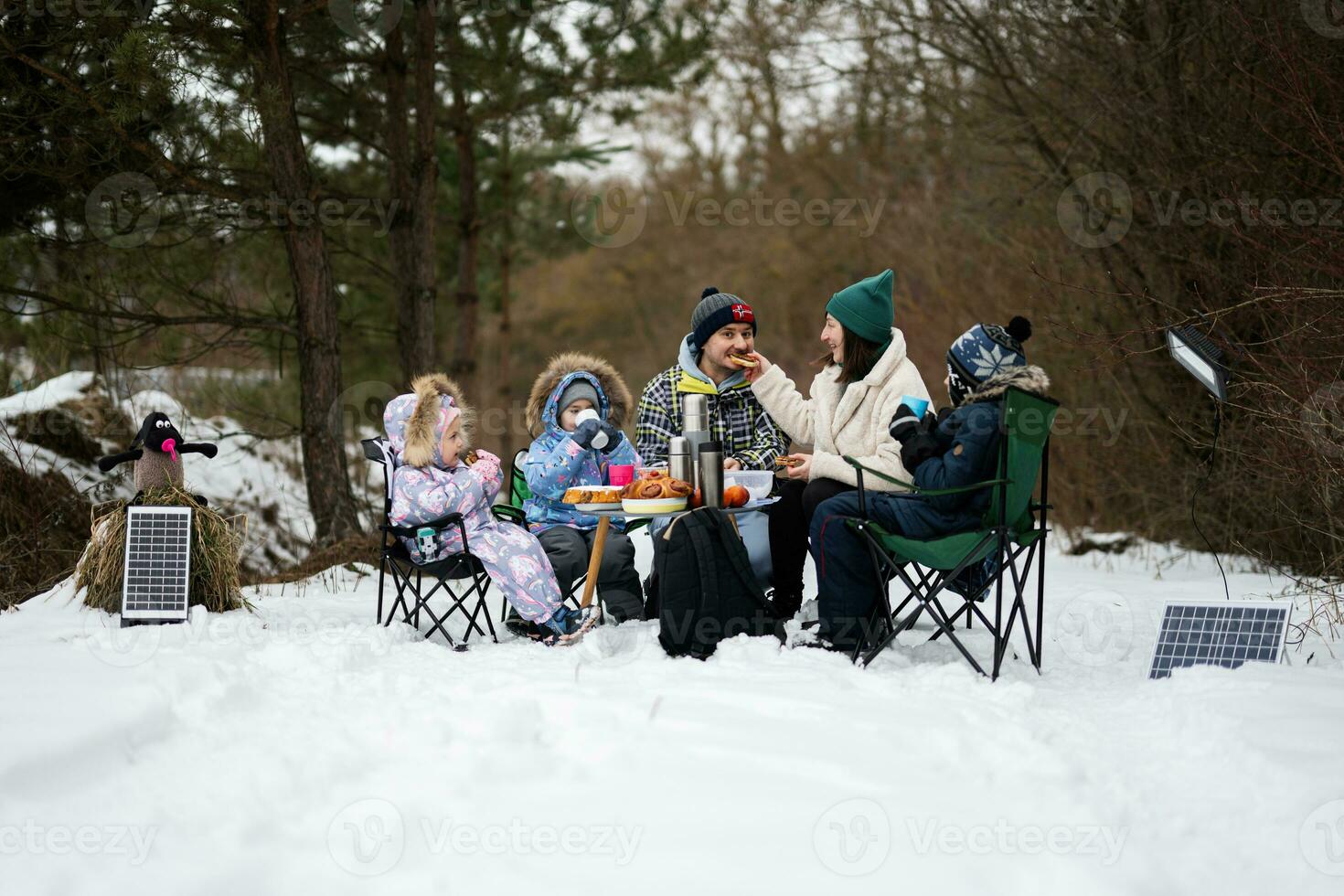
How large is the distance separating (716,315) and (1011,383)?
148 cm

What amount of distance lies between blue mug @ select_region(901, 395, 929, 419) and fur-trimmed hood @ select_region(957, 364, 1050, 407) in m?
0.22

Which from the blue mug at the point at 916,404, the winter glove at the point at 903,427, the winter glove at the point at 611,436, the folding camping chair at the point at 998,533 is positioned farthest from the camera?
the winter glove at the point at 611,436

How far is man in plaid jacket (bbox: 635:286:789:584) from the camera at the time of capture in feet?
16.2

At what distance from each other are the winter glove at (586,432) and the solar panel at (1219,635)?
233cm

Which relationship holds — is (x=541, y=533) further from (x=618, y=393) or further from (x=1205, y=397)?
(x=1205, y=397)

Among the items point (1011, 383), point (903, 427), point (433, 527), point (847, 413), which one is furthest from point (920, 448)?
point (433, 527)

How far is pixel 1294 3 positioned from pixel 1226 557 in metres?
3.26

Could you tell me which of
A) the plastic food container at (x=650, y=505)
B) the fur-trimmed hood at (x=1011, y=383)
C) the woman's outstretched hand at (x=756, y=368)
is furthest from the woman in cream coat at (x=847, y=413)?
A: the plastic food container at (x=650, y=505)

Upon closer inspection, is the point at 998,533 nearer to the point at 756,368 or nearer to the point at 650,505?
the point at 650,505

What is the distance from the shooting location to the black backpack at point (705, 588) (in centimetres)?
426

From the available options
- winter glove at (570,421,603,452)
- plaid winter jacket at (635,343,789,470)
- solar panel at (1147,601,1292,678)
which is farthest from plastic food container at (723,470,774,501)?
solar panel at (1147,601,1292,678)

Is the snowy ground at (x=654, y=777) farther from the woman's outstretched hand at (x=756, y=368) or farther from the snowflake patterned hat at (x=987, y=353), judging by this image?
the woman's outstretched hand at (x=756, y=368)

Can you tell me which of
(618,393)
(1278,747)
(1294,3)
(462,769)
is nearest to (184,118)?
(618,393)

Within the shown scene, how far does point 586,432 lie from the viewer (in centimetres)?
486
